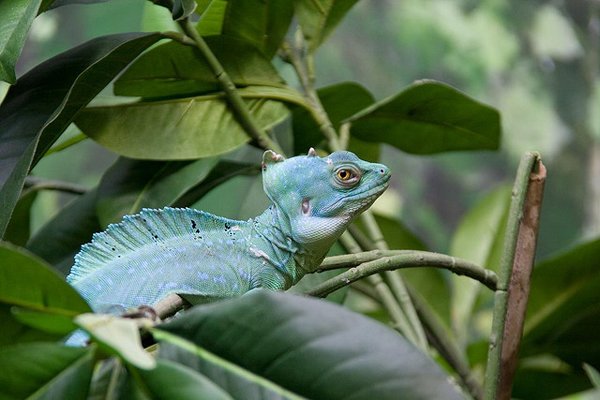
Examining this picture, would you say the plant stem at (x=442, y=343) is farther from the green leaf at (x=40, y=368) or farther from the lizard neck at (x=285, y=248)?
the green leaf at (x=40, y=368)

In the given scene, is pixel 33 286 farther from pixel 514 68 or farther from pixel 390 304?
pixel 514 68

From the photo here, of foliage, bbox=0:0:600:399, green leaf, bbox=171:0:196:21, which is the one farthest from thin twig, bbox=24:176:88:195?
green leaf, bbox=171:0:196:21

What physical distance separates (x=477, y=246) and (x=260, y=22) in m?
0.87

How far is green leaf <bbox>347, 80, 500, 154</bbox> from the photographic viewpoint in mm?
1336

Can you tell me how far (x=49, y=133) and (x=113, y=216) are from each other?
29 centimetres

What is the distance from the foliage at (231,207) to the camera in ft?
1.94

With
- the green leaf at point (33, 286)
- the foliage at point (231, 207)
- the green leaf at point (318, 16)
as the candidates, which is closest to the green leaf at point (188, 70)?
the foliage at point (231, 207)

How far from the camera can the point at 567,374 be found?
1.67 m

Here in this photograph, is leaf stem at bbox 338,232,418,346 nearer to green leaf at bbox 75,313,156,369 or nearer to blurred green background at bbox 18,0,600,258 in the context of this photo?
green leaf at bbox 75,313,156,369

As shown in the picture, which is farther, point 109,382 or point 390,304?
point 390,304

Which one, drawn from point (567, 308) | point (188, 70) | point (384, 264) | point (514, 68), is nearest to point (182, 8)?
point (188, 70)

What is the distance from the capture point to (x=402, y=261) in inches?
34.7

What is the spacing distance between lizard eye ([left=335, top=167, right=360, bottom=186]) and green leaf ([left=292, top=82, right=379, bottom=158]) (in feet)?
0.97

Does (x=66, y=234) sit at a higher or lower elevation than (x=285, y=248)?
lower
